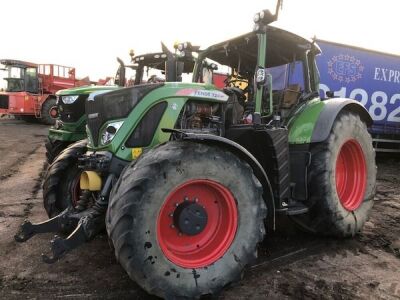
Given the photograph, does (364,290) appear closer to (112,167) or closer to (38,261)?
(112,167)

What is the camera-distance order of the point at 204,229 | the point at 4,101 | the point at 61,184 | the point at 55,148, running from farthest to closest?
the point at 4,101
the point at 55,148
the point at 61,184
the point at 204,229

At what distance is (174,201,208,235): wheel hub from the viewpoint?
3412 mm

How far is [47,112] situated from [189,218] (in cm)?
1883

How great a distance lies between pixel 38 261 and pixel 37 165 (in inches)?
244

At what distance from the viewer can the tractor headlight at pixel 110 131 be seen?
3.77 m

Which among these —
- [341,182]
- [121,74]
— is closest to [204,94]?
[341,182]

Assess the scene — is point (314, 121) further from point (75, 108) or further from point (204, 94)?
point (75, 108)

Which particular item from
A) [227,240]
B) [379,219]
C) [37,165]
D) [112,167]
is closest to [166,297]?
[227,240]

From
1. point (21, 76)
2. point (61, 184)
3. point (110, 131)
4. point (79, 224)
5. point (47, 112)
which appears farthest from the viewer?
point (47, 112)

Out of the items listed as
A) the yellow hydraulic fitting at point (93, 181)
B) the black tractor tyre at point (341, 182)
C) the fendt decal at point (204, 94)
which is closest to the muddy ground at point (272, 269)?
the black tractor tyre at point (341, 182)

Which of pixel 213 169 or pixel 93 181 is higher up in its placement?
pixel 213 169

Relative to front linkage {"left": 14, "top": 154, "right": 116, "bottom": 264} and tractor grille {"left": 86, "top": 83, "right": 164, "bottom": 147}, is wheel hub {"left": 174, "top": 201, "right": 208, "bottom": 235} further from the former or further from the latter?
tractor grille {"left": 86, "top": 83, "right": 164, "bottom": 147}

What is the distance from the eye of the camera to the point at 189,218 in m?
3.43

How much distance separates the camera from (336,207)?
4.66m
